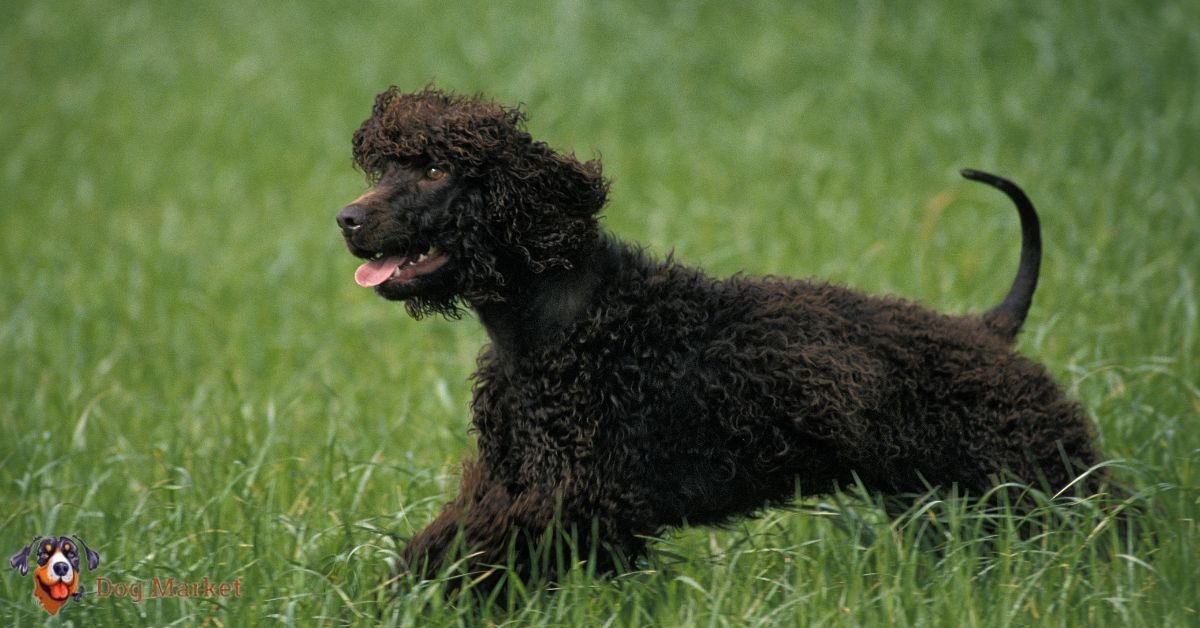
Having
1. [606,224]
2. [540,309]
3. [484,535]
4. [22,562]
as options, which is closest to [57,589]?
[22,562]

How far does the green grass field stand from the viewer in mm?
4125

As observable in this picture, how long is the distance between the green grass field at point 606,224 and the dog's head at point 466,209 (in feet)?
2.97

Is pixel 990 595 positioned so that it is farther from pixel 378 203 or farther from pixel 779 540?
pixel 378 203

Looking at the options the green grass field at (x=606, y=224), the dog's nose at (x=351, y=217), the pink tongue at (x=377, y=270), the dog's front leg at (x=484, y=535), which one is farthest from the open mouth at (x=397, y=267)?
the green grass field at (x=606, y=224)

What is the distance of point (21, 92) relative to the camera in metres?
13.5

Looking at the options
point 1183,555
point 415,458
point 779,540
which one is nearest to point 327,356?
point 415,458

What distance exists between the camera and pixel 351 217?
387 cm

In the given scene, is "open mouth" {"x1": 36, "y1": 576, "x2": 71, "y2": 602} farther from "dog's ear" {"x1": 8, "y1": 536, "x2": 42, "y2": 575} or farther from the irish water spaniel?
the irish water spaniel

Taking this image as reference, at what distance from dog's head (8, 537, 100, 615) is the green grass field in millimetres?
56

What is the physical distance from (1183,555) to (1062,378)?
188 cm

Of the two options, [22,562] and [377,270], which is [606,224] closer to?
[377,270]

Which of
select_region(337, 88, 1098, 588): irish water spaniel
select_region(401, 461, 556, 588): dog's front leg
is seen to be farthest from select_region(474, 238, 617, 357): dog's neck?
select_region(401, 461, 556, 588): dog's front leg

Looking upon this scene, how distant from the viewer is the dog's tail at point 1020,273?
4742 mm

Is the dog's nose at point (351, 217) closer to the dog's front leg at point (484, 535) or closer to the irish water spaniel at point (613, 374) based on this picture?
the irish water spaniel at point (613, 374)
